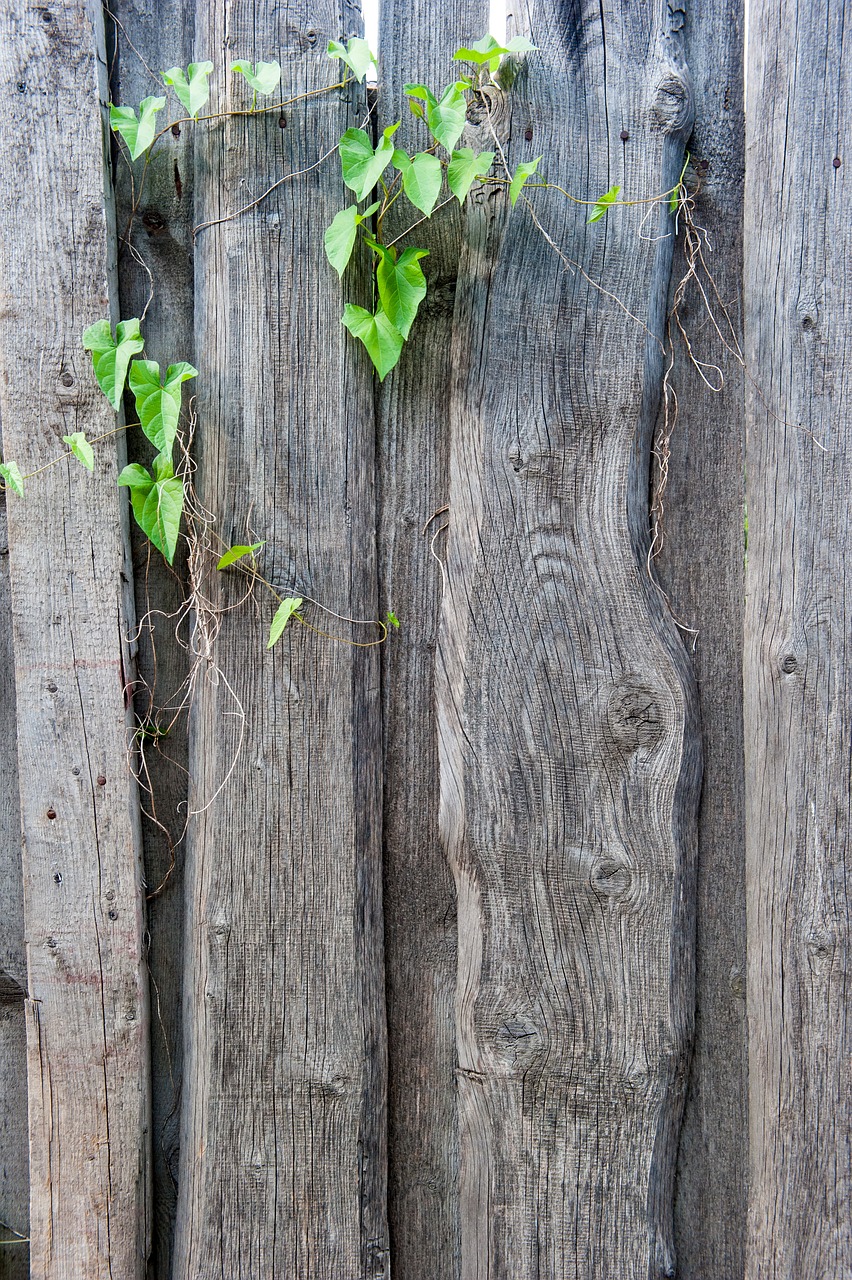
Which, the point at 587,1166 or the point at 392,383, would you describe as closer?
the point at 587,1166

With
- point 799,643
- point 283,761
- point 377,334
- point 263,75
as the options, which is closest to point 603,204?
point 377,334

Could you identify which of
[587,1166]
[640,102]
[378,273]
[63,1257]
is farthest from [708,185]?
[63,1257]

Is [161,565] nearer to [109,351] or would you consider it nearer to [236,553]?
[236,553]

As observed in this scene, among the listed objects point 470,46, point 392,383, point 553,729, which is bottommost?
point 553,729

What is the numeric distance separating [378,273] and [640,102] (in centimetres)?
55

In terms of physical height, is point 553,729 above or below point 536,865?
above

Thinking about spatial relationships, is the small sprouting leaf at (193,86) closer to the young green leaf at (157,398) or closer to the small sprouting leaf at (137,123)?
the small sprouting leaf at (137,123)

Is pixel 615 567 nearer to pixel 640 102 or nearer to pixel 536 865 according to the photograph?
pixel 536 865

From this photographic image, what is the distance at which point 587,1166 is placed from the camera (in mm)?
1276

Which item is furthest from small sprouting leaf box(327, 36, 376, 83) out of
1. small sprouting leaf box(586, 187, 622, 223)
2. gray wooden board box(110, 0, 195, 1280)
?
small sprouting leaf box(586, 187, 622, 223)

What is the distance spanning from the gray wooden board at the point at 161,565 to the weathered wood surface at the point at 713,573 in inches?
35.2

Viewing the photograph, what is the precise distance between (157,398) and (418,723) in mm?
708

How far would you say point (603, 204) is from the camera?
1.28 metres

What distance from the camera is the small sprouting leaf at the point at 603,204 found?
1.27 metres
